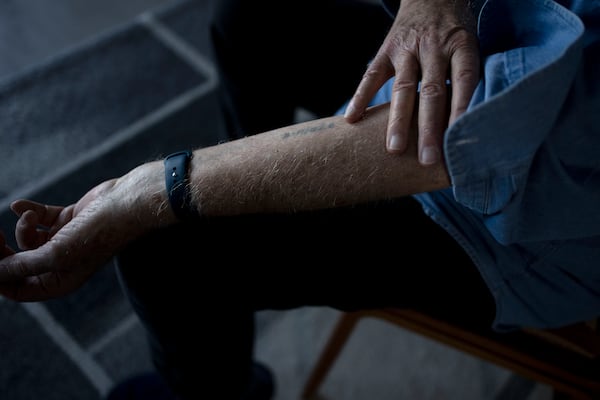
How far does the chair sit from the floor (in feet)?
1.39

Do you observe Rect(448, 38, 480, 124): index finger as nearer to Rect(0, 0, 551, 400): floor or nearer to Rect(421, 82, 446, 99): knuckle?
Rect(421, 82, 446, 99): knuckle

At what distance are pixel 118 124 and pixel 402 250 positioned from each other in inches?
42.7

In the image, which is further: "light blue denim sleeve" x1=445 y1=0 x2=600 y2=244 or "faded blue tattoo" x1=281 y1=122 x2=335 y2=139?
"faded blue tattoo" x1=281 y1=122 x2=335 y2=139

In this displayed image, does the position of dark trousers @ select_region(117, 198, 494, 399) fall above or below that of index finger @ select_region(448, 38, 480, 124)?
below

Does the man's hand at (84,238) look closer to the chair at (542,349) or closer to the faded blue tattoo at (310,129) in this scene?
the faded blue tattoo at (310,129)

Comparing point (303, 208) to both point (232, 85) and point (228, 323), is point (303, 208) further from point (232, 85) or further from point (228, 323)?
point (232, 85)

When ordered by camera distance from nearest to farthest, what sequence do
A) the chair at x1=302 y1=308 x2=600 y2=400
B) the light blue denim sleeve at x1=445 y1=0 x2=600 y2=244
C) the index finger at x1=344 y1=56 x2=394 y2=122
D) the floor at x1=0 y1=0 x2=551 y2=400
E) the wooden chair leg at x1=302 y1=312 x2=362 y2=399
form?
the light blue denim sleeve at x1=445 y1=0 x2=600 y2=244, the index finger at x1=344 y1=56 x2=394 y2=122, the chair at x1=302 y1=308 x2=600 y2=400, the wooden chair leg at x1=302 y1=312 x2=362 y2=399, the floor at x1=0 y1=0 x2=551 y2=400

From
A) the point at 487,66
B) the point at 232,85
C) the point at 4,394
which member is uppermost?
the point at 487,66

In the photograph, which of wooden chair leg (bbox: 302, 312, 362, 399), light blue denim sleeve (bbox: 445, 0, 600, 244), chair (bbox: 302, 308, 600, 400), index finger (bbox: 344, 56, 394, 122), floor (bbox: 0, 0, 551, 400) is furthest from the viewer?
floor (bbox: 0, 0, 551, 400)

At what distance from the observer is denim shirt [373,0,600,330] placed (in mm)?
552

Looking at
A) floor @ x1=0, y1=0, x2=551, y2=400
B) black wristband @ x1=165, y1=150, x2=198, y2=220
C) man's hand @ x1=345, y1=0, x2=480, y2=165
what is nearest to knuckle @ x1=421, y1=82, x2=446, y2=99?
man's hand @ x1=345, y1=0, x2=480, y2=165

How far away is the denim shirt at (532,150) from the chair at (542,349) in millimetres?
98

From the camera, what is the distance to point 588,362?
785 mm

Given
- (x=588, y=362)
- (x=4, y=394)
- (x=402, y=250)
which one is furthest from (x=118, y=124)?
(x=588, y=362)
